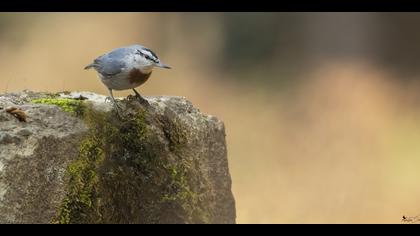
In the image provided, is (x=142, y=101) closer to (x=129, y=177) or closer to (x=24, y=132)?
(x=129, y=177)

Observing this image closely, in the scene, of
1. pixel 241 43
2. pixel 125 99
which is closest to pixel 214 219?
pixel 125 99

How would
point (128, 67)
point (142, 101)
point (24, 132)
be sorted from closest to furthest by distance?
1. point (24, 132)
2. point (142, 101)
3. point (128, 67)

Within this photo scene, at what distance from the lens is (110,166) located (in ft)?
8.32

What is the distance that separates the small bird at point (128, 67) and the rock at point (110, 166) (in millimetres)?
262

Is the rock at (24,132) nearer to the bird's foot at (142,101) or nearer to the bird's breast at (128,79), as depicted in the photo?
the bird's foot at (142,101)

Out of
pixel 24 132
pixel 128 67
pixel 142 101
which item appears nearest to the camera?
pixel 24 132

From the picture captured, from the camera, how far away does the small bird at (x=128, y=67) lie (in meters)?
3.03

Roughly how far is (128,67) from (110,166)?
2.14ft

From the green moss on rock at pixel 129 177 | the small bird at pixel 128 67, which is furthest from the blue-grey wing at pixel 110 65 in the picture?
the green moss on rock at pixel 129 177

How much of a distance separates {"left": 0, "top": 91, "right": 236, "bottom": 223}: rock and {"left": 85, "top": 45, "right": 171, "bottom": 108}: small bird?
0.26 m

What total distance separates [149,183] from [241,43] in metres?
7.30

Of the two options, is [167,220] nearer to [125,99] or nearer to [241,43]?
[125,99]

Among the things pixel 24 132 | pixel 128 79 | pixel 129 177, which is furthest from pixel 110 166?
pixel 128 79

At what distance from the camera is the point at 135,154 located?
2.60 metres
